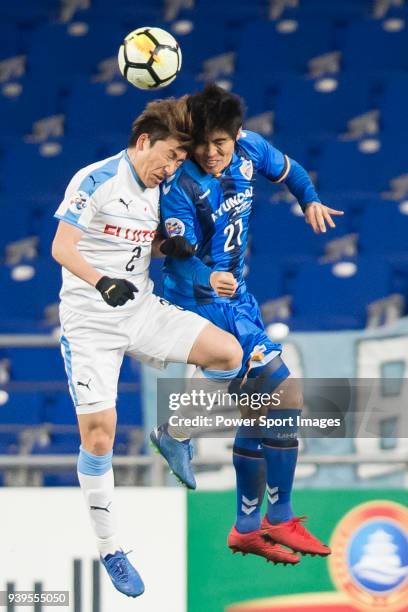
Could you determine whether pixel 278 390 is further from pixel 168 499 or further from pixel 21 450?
pixel 21 450

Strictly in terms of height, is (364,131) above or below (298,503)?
above

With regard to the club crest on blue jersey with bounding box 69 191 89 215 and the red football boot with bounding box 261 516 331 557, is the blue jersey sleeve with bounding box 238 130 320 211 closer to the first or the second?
the club crest on blue jersey with bounding box 69 191 89 215

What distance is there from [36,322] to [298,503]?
266 cm

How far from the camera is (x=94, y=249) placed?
6.12m

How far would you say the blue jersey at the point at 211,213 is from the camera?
19.9ft

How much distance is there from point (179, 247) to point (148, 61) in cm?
77

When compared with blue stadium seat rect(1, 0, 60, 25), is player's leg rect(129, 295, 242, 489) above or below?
below

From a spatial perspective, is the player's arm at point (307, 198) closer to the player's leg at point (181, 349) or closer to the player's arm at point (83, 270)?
the player's leg at point (181, 349)

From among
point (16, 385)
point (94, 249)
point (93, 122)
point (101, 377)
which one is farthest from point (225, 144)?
point (93, 122)

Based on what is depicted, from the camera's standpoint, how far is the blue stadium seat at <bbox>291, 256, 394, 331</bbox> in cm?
922

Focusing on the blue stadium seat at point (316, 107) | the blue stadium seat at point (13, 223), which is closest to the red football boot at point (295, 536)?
the blue stadium seat at point (13, 223)

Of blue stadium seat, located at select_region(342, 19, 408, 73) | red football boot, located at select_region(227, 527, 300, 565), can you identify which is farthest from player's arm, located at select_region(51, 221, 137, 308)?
blue stadium seat, located at select_region(342, 19, 408, 73)

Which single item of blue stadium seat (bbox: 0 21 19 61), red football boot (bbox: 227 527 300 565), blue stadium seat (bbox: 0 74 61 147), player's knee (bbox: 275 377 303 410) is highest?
blue stadium seat (bbox: 0 21 19 61)

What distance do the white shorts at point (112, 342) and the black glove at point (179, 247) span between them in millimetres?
353
